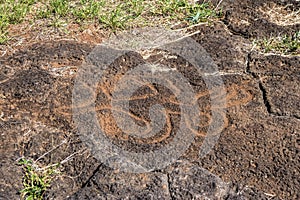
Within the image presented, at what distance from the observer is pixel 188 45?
140 inches

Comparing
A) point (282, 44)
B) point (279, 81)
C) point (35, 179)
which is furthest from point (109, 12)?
point (35, 179)

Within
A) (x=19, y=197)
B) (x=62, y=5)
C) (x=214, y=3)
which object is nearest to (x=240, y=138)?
(x=19, y=197)

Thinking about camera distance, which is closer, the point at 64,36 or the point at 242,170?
the point at 242,170

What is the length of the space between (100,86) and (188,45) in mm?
711

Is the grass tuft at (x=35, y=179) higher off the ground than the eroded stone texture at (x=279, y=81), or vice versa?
the eroded stone texture at (x=279, y=81)

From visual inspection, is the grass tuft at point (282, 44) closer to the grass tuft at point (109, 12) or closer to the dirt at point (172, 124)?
the dirt at point (172, 124)

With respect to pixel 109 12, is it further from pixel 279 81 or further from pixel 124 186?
pixel 124 186

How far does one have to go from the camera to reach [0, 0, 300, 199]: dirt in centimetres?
257

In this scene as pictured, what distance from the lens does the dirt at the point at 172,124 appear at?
257cm

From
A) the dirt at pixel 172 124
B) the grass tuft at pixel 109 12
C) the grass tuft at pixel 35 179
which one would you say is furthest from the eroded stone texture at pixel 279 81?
the grass tuft at pixel 35 179

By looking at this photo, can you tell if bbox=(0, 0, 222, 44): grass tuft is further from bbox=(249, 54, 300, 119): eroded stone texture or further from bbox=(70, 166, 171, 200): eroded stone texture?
bbox=(70, 166, 171, 200): eroded stone texture

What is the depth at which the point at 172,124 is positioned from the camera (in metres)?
2.97

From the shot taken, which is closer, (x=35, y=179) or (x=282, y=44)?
(x=35, y=179)

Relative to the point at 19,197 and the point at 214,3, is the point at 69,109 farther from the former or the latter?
the point at 214,3
